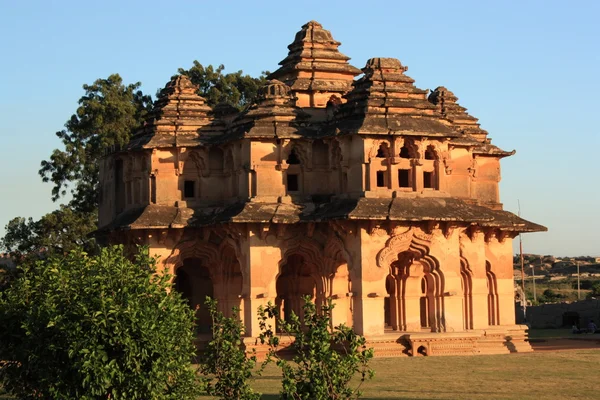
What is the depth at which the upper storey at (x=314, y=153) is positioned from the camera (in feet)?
120

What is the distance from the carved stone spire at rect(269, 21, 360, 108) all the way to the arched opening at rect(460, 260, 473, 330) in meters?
6.87

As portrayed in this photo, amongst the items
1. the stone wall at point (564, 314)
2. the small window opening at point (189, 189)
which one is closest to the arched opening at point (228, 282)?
the small window opening at point (189, 189)

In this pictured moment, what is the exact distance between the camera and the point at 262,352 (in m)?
36.6

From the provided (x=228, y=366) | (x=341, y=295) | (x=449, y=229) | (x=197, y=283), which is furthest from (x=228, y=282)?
(x=228, y=366)

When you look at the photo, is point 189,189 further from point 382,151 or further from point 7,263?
point 7,263

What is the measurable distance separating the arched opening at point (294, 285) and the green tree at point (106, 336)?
53.2 feet

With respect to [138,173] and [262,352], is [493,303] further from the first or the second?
[138,173]

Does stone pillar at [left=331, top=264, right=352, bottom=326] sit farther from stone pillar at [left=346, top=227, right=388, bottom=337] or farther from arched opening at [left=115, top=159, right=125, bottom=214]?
arched opening at [left=115, top=159, right=125, bottom=214]

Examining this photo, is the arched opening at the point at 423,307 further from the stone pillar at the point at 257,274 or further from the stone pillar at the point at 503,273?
the stone pillar at the point at 257,274

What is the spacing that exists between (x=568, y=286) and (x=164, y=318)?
7610cm

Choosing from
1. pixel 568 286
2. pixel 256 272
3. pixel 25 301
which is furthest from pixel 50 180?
pixel 568 286

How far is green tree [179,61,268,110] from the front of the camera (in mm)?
56406

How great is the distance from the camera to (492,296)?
42.6 metres

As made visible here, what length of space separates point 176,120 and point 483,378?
578 inches
